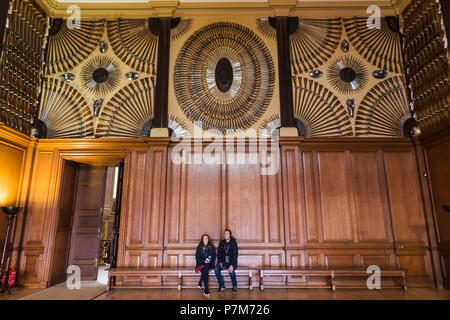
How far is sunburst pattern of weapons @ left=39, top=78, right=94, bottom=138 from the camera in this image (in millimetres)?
5801

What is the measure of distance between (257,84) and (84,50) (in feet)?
12.8

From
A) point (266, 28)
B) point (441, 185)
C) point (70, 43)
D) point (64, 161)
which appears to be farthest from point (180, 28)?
point (441, 185)

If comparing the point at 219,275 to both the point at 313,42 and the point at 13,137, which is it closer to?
the point at 13,137

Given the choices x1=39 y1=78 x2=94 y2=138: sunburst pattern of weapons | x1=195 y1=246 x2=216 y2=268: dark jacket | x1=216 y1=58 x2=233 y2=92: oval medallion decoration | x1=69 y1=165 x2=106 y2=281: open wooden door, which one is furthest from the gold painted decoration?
x1=195 y1=246 x2=216 y2=268: dark jacket

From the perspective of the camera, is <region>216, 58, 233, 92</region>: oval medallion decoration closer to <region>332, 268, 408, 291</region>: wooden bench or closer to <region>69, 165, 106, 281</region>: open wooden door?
<region>69, 165, 106, 281</region>: open wooden door

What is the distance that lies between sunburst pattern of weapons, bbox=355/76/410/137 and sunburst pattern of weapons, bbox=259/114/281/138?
5.26 feet

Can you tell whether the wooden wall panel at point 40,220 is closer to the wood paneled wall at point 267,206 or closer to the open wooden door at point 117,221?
the wood paneled wall at point 267,206

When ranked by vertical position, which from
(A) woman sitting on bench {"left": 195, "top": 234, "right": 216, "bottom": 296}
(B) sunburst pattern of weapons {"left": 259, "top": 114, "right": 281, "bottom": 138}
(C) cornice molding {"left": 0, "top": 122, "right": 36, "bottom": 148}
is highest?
(B) sunburst pattern of weapons {"left": 259, "top": 114, "right": 281, "bottom": 138}

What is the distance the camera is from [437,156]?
5.10 metres

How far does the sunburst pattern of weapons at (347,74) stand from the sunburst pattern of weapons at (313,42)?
0.94 ft

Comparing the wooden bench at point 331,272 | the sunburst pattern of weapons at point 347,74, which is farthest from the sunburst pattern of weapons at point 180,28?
the wooden bench at point 331,272

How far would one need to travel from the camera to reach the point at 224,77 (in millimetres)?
6102

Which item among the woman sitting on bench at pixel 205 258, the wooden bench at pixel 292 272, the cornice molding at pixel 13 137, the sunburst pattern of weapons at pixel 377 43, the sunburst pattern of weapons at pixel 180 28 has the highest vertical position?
the sunburst pattern of weapons at pixel 180 28

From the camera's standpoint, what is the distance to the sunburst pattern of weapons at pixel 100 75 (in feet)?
19.8
